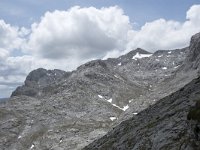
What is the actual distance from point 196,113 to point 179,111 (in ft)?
37.5

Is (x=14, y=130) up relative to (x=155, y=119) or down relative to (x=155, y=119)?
up

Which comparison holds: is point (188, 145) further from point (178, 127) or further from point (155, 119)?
point (155, 119)

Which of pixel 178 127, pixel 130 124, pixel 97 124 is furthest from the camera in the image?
pixel 97 124

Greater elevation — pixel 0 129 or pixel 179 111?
pixel 0 129

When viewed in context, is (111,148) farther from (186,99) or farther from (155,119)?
(186,99)

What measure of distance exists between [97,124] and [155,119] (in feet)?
468

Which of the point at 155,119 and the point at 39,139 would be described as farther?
the point at 39,139

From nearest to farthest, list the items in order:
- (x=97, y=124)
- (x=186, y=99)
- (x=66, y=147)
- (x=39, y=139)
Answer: (x=186, y=99)
(x=66, y=147)
(x=39, y=139)
(x=97, y=124)

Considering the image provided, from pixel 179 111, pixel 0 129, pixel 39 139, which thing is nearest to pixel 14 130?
pixel 0 129

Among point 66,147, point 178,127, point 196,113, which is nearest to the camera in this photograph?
point 196,113

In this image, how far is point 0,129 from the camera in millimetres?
188500

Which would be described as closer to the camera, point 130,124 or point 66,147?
point 130,124

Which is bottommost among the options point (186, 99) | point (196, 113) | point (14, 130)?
point (196, 113)

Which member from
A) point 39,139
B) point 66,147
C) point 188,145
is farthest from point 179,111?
point 39,139
